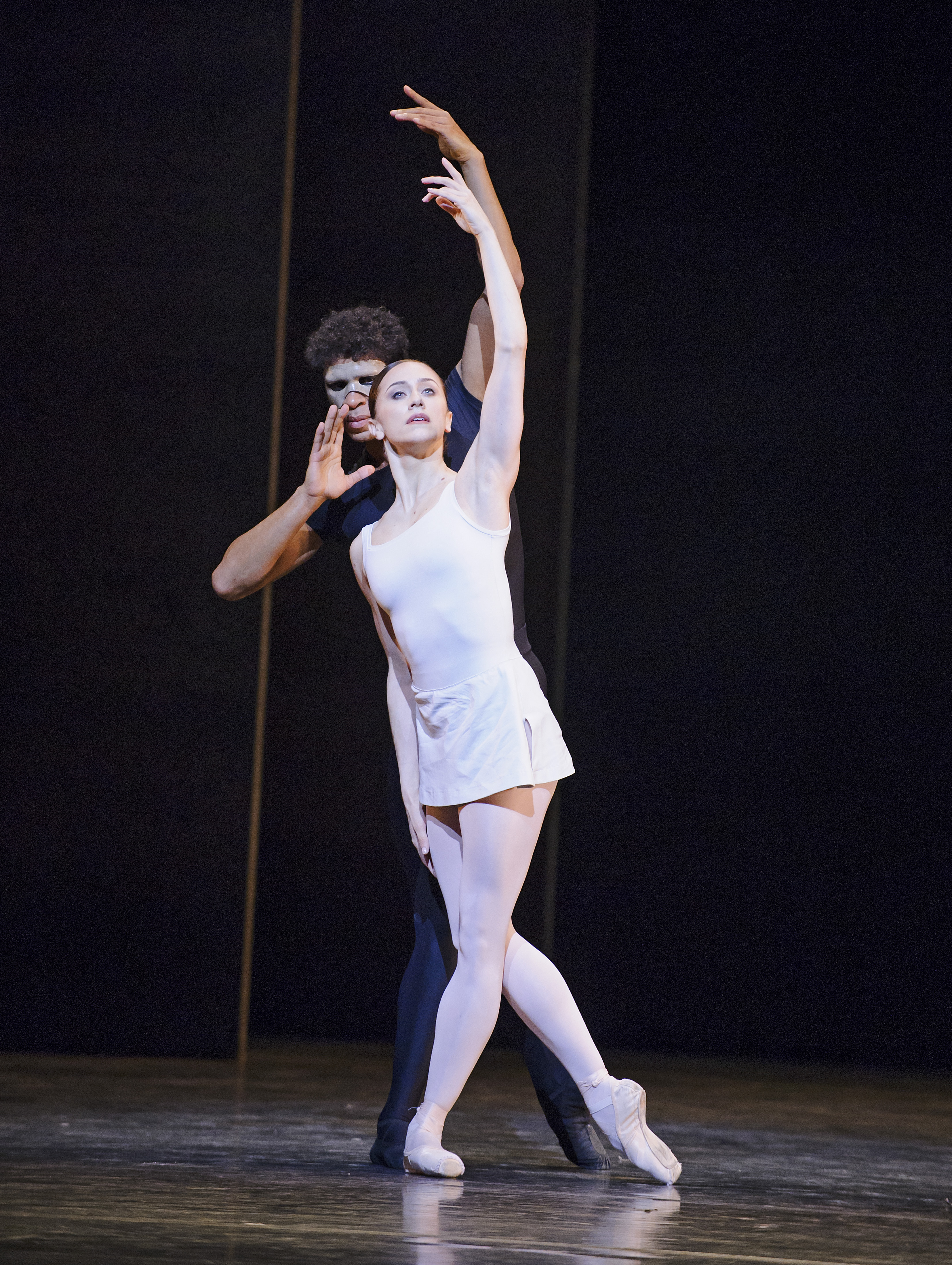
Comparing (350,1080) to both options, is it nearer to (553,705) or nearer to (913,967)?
(553,705)

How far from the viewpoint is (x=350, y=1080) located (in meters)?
4.08

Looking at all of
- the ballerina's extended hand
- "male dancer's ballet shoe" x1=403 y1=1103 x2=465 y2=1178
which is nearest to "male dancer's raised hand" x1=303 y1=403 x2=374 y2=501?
the ballerina's extended hand

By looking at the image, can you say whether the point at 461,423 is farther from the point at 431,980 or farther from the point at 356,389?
the point at 431,980

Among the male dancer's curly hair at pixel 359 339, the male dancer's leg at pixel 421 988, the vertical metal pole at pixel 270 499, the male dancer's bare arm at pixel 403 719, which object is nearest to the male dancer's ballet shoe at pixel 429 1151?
the male dancer's leg at pixel 421 988

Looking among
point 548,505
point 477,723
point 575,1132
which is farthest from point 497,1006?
point 548,505

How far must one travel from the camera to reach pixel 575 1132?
9.05 feet

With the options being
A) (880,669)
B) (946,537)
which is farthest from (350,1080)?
(946,537)

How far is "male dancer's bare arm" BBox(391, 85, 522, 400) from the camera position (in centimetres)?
271

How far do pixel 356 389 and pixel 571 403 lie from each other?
210 centimetres

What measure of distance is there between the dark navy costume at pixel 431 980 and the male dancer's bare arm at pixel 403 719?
83 mm

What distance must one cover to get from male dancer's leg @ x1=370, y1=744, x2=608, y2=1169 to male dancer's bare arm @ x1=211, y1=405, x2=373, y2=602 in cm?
43

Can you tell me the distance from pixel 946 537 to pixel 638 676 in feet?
3.54

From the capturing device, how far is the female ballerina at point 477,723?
2.51m

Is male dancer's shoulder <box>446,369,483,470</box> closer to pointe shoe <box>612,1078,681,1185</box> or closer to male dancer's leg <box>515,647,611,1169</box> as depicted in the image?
male dancer's leg <box>515,647,611,1169</box>
